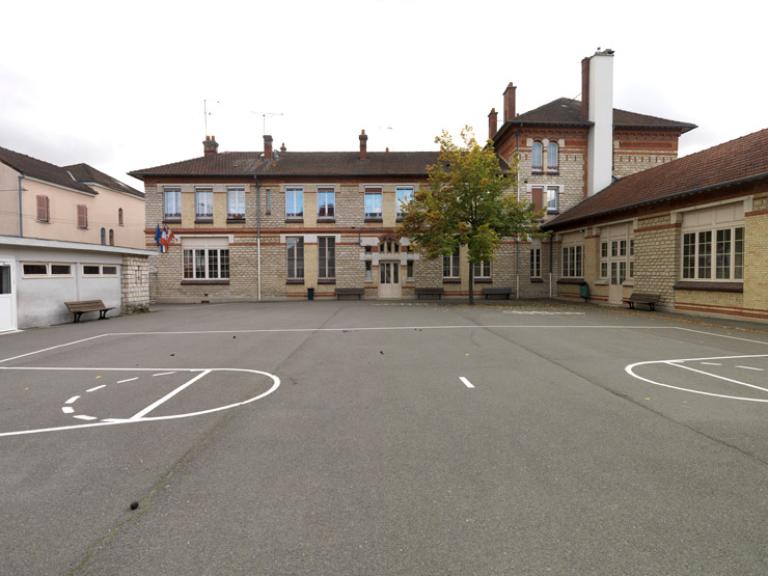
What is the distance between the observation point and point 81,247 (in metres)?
16.8

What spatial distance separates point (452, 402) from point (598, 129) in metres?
28.9

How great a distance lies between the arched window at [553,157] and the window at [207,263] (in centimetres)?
2195

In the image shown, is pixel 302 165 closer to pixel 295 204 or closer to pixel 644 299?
pixel 295 204

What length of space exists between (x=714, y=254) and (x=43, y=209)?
1480 inches

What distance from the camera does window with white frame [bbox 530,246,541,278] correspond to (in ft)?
96.4

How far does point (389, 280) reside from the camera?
2905 cm

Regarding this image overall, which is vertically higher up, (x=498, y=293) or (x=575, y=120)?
(x=575, y=120)

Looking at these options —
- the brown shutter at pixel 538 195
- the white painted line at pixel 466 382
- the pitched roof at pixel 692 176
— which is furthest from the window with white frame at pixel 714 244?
the white painted line at pixel 466 382

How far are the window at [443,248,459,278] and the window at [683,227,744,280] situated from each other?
13290 millimetres

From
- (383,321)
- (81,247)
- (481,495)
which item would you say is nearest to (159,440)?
(481,495)

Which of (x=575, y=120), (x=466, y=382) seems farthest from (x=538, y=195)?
(x=466, y=382)

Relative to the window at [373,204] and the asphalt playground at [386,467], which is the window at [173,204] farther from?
the asphalt playground at [386,467]

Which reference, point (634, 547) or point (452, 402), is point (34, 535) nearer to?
point (634, 547)

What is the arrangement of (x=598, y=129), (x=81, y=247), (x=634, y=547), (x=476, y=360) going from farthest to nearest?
(x=598, y=129) < (x=81, y=247) < (x=476, y=360) < (x=634, y=547)
